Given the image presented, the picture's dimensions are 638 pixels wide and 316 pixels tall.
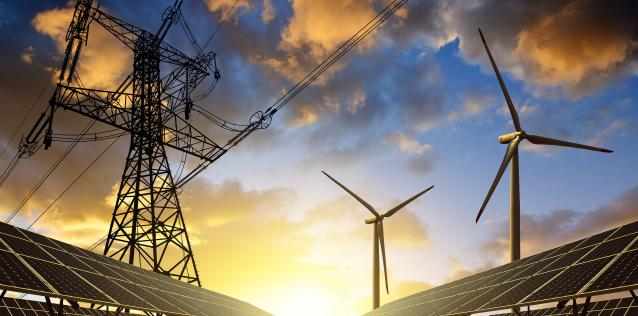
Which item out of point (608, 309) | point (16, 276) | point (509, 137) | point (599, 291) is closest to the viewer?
point (599, 291)

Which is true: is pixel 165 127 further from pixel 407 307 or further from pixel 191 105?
pixel 407 307

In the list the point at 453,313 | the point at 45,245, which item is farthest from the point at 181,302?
the point at 453,313

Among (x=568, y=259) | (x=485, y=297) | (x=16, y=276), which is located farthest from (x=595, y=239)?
(x=16, y=276)

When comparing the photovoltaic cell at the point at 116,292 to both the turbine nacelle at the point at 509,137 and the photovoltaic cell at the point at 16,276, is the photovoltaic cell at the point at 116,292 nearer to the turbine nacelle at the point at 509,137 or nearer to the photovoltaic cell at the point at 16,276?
the photovoltaic cell at the point at 16,276

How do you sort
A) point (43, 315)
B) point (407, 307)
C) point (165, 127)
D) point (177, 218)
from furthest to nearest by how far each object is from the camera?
point (165, 127) < point (177, 218) < point (407, 307) < point (43, 315)

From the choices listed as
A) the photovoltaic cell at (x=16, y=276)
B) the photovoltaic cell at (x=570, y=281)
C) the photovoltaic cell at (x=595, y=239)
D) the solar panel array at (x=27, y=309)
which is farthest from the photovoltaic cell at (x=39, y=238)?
the photovoltaic cell at (x=595, y=239)

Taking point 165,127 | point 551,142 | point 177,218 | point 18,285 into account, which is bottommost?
point 18,285

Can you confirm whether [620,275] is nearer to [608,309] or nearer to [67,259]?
[608,309]
